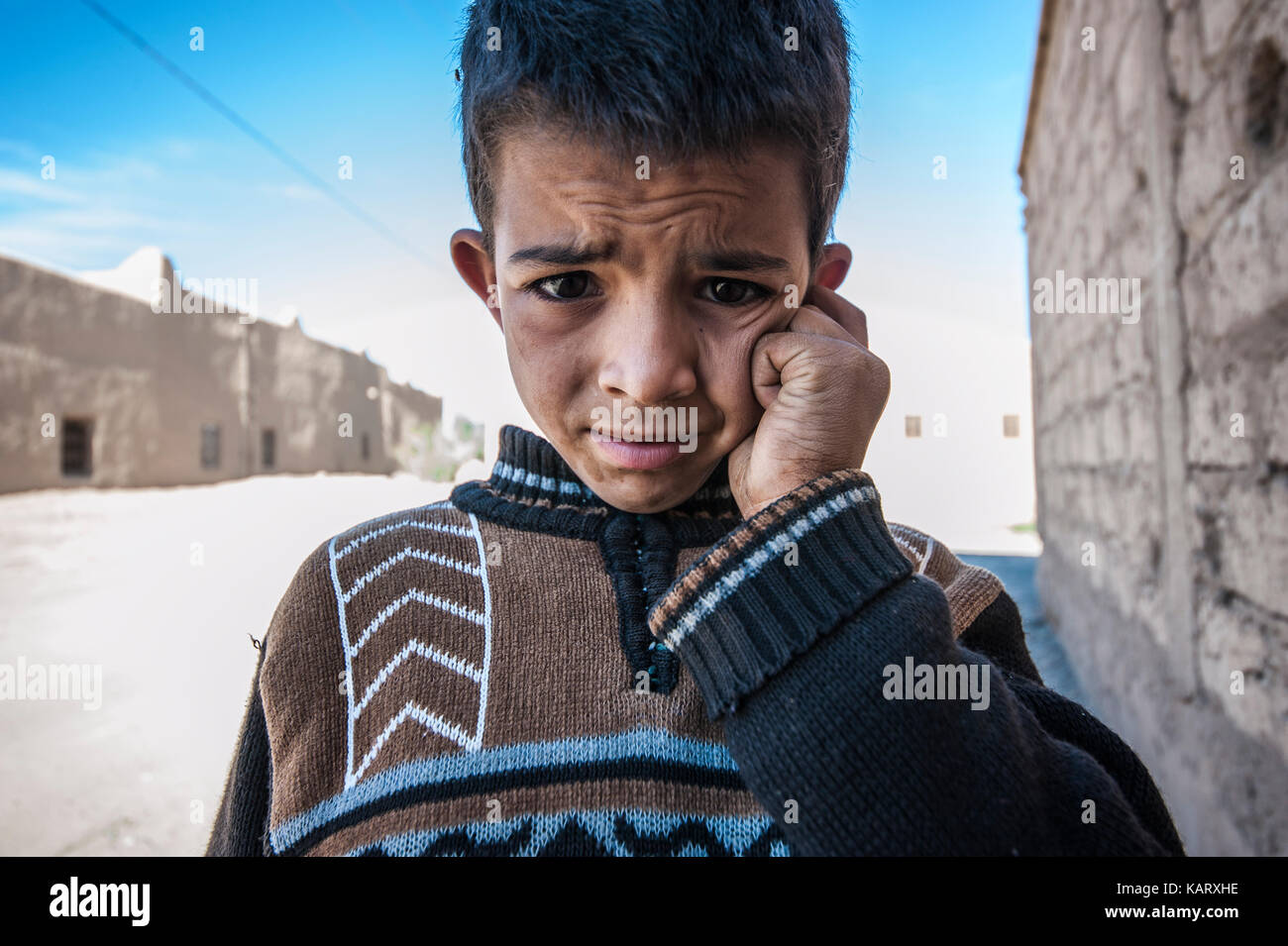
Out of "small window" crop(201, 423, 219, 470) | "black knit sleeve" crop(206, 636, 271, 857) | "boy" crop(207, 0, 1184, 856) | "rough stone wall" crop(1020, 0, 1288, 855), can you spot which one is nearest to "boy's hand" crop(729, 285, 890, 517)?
"boy" crop(207, 0, 1184, 856)

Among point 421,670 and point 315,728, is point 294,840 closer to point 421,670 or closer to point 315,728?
point 315,728

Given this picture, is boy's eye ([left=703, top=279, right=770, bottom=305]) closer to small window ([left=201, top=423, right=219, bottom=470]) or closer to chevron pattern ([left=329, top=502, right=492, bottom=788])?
chevron pattern ([left=329, top=502, right=492, bottom=788])

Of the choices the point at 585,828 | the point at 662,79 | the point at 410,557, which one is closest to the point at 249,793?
the point at 410,557

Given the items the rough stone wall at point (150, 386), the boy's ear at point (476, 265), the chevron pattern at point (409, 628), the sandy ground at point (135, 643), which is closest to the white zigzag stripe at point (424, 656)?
the chevron pattern at point (409, 628)

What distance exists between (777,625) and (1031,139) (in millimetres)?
6294

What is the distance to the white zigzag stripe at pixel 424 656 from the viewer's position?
1036 millimetres

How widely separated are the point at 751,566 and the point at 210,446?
16.1 m

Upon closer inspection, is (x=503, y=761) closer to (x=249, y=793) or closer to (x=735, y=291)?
(x=249, y=793)

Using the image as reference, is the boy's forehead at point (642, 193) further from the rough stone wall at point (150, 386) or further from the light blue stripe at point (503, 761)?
the rough stone wall at point (150, 386)

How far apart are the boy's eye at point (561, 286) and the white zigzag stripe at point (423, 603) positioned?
46cm

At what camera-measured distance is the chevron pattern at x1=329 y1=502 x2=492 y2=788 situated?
1011 millimetres

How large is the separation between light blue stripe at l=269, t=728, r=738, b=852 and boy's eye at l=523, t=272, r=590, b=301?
57cm

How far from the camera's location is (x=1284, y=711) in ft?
4.80

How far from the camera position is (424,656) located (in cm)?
106
